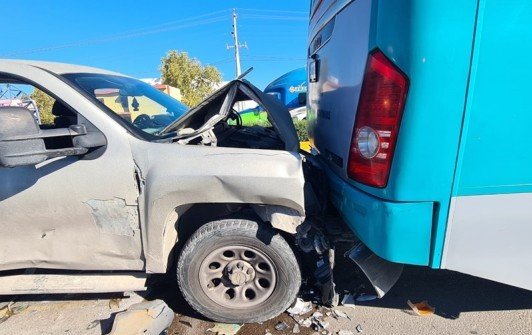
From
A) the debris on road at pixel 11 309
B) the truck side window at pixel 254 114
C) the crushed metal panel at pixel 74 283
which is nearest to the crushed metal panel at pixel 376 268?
the truck side window at pixel 254 114

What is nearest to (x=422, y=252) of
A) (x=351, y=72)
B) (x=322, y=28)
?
(x=351, y=72)

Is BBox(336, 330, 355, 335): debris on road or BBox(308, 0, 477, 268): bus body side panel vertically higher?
BBox(308, 0, 477, 268): bus body side panel

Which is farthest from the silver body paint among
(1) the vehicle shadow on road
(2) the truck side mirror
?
(1) the vehicle shadow on road

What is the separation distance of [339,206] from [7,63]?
8.00 ft

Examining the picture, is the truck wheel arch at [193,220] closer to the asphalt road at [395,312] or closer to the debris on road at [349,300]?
the asphalt road at [395,312]

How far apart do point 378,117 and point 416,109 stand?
19cm

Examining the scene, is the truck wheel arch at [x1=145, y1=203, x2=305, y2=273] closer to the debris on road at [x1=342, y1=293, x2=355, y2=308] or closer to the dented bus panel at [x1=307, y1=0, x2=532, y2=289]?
the dented bus panel at [x1=307, y1=0, x2=532, y2=289]

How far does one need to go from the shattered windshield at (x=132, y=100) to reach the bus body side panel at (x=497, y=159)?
6.91 ft

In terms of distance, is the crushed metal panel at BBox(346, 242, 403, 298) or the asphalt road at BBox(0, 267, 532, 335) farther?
the asphalt road at BBox(0, 267, 532, 335)

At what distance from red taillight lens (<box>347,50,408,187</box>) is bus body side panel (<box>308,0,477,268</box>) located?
3cm

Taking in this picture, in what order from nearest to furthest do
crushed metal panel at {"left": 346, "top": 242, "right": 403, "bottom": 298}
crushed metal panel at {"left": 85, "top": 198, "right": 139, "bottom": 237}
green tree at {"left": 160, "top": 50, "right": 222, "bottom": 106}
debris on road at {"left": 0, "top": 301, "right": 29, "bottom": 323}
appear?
1. crushed metal panel at {"left": 346, "top": 242, "right": 403, "bottom": 298}
2. crushed metal panel at {"left": 85, "top": 198, "right": 139, "bottom": 237}
3. debris on road at {"left": 0, "top": 301, "right": 29, "bottom": 323}
4. green tree at {"left": 160, "top": 50, "right": 222, "bottom": 106}

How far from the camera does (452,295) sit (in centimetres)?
261

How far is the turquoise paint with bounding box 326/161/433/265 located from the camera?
1.72 m

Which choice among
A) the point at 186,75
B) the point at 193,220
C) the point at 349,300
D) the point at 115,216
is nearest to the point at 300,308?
the point at 349,300
